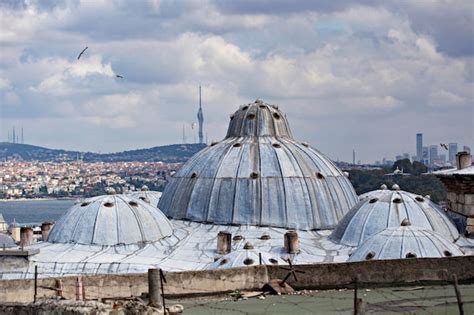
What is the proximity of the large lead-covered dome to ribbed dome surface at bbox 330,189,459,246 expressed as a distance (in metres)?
2.76

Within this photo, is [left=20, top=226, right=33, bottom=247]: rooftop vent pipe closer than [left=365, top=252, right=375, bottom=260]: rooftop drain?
No

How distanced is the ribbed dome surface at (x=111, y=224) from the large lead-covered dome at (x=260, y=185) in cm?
265

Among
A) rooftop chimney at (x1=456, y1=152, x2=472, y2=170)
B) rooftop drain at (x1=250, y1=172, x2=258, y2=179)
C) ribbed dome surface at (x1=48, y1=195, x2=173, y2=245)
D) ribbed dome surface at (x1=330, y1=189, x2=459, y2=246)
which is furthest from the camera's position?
rooftop drain at (x1=250, y1=172, x2=258, y2=179)

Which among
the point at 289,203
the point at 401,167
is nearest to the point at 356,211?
the point at 289,203

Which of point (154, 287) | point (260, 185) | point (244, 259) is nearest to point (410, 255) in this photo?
point (244, 259)

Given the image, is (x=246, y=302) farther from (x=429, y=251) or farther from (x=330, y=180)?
(x=330, y=180)

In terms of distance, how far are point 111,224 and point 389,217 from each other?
947 cm

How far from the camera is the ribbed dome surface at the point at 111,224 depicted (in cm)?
3594

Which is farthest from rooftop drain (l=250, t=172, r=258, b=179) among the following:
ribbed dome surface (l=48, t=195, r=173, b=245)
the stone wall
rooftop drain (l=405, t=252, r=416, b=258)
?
the stone wall

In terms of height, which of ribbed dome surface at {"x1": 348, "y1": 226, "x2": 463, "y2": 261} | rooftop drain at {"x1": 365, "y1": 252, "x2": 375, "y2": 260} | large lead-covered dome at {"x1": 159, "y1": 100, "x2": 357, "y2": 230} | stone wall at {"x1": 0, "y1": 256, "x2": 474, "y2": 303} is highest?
large lead-covered dome at {"x1": 159, "y1": 100, "x2": 357, "y2": 230}

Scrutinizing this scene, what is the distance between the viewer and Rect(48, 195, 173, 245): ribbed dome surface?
1415 inches

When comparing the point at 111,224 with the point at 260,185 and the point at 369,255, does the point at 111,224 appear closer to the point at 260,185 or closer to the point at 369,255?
the point at 260,185

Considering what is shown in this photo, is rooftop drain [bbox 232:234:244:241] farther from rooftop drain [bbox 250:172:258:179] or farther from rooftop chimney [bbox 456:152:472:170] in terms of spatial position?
rooftop chimney [bbox 456:152:472:170]

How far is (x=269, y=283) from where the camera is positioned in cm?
1777
